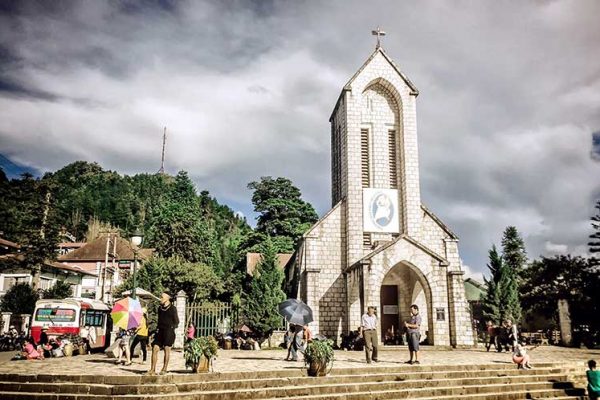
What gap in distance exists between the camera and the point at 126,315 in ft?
41.6

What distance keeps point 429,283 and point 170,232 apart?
99.1 ft

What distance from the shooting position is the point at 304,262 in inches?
957

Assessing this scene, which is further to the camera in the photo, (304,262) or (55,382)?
(304,262)

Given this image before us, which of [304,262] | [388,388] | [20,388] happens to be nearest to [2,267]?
[304,262]

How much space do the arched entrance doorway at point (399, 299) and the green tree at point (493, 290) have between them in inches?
321

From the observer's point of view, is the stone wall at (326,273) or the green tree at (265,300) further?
the green tree at (265,300)

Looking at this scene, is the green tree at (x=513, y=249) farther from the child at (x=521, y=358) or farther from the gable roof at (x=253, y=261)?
the child at (x=521, y=358)

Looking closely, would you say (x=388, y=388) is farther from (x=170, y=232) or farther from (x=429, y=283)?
(x=170, y=232)

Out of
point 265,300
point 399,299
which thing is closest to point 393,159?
point 399,299

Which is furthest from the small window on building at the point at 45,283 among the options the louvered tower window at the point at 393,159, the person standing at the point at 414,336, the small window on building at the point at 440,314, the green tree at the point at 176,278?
the person standing at the point at 414,336

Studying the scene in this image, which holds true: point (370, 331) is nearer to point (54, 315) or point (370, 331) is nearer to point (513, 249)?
point (54, 315)

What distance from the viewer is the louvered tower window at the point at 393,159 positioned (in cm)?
2569

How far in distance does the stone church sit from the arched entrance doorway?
2.1 inches

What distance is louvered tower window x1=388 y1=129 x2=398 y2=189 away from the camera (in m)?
25.7
